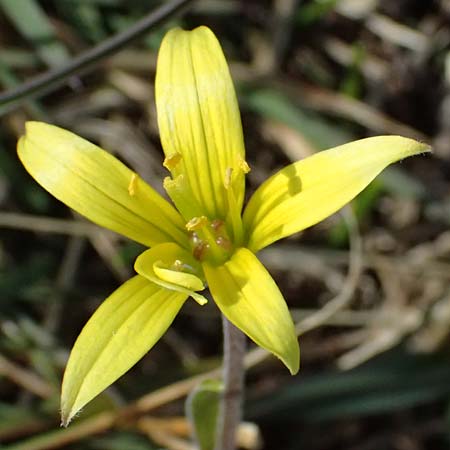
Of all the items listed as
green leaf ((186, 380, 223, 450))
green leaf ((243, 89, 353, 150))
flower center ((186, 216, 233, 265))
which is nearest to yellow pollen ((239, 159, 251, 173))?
flower center ((186, 216, 233, 265))

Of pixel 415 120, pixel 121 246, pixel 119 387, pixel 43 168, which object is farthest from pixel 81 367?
pixel 415 120

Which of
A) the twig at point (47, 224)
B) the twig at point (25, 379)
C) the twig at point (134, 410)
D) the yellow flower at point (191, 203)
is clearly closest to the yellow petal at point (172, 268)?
the yellow flower at point (191, 203)

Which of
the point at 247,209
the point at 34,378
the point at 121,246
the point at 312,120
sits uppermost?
the point at 312,120

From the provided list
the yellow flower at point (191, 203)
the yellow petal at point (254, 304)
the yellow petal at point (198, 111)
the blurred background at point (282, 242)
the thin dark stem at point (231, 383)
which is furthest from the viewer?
the blurred background at point (282, 242)

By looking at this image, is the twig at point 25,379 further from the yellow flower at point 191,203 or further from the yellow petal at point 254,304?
the yellow petal at point 254,304

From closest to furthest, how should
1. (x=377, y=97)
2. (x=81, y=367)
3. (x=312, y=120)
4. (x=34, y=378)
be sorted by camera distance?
(x=81, y=367), (x=34, y=378), (x=312, y=120), (x=377, y=97)

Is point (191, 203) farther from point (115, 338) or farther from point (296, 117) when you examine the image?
point (296, 117)

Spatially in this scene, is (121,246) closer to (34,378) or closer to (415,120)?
(34,378)
